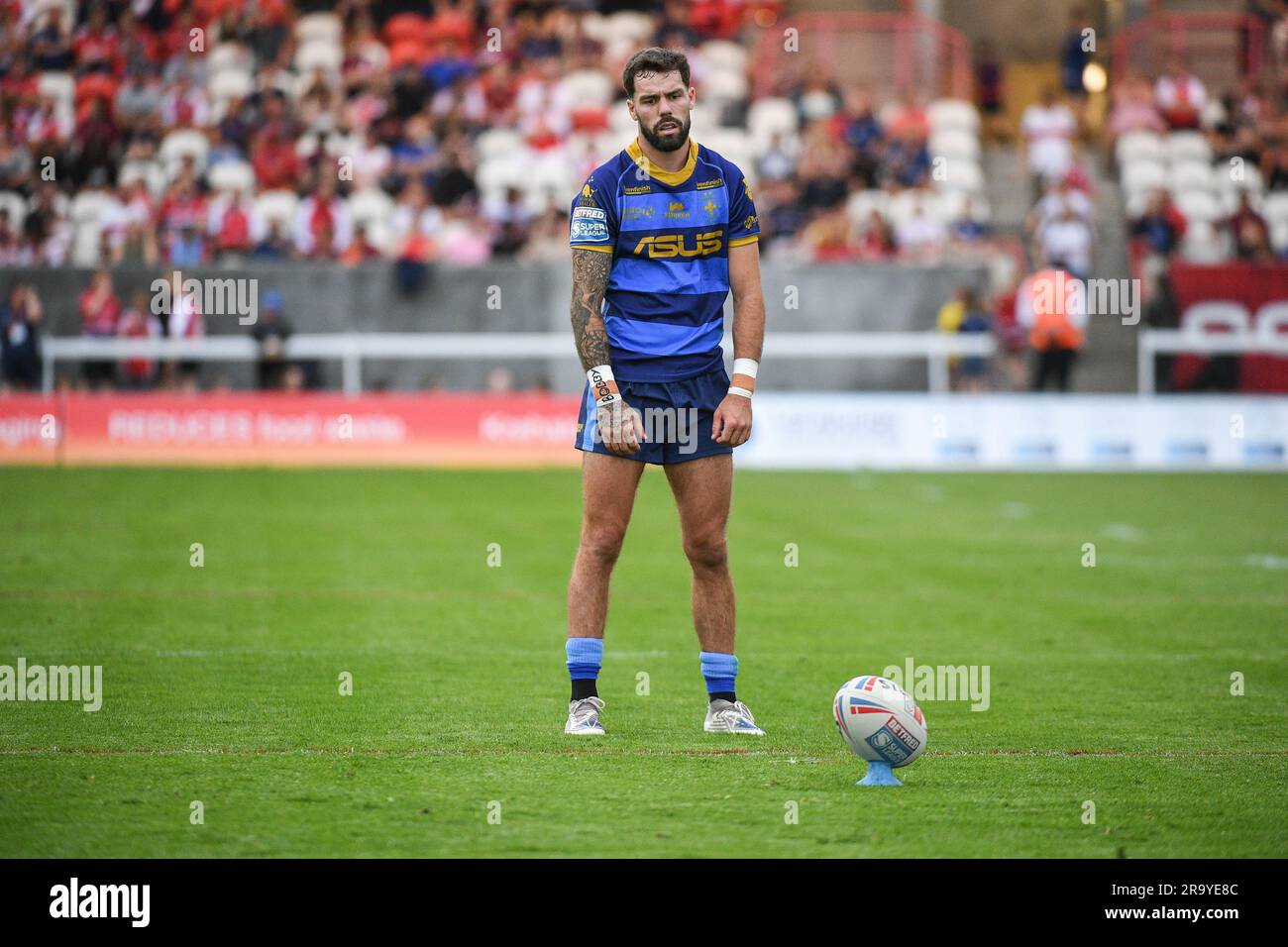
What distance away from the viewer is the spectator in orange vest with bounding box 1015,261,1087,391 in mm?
25250

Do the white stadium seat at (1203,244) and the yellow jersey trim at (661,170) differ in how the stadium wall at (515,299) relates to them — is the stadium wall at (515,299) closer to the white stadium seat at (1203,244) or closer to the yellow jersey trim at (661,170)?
the white stadium seat at (1203,244)

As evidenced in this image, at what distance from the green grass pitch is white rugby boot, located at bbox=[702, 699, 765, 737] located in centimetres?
8

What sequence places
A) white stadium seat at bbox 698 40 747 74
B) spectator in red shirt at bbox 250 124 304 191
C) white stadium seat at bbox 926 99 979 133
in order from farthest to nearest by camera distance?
Answer: white stadium seat at bbox 698 40 747 74
white stadium seat at bbox 926 99 979 133
spectator in red shirt at bbox 250 124 304 191

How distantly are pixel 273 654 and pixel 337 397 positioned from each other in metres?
14.3

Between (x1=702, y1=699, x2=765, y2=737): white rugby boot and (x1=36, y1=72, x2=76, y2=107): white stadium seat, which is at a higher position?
(x1=36, y1=72, x2=76, y2=107): white stadium seat

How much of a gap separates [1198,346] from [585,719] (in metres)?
18.7

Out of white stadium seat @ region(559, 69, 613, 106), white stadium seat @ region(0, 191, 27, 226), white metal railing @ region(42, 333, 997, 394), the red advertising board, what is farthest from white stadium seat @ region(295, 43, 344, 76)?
the red advertising board

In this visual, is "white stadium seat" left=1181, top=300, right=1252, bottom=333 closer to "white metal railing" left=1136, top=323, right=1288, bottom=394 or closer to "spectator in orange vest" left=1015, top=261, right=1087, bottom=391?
"white metal railing" left=1136, top=323, right=1288, bottom=394

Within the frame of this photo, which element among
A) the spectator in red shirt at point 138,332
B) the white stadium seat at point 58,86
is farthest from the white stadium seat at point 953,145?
the white stadium seat at point 58,86

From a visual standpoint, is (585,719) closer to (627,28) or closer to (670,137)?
(670,137)

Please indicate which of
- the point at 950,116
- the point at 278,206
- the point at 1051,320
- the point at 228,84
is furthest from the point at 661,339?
the point at 228,84

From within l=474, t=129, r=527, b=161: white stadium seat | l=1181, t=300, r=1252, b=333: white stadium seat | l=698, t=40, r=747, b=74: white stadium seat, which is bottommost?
l=1181, t=300, r=1252, b=333: white stadium seat

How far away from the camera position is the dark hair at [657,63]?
7031 millimetres
